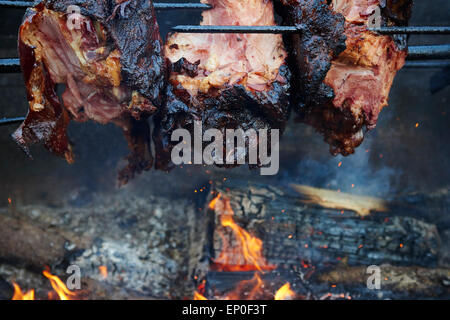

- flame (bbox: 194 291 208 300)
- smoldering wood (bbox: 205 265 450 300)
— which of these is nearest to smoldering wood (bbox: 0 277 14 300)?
flame (bbox: 194 291 208 300)

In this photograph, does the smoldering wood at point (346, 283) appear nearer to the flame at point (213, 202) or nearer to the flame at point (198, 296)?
the flame at point (198, 296)

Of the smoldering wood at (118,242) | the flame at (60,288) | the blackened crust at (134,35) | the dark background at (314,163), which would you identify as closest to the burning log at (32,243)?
the smoldering wood at (118,242)

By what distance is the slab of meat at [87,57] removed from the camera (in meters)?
1.83

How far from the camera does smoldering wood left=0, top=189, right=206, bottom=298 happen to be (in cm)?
320

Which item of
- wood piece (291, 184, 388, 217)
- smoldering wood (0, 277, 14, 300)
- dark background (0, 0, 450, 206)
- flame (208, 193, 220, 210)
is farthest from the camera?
dark background (0, 0, 450, 206)

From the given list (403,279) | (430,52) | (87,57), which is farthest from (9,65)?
(403,279)

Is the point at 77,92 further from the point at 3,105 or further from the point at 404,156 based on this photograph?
the point at 404,156

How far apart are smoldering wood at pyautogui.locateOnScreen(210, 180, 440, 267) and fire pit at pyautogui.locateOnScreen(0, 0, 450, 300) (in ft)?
0.04

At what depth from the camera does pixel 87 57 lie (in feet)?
6.20

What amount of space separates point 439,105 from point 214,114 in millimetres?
3199

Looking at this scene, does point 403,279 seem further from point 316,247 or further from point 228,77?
point 228,77

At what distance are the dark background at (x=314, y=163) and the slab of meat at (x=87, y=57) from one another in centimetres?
187

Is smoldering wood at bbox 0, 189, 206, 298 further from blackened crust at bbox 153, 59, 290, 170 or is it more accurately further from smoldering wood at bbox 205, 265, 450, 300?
blackened crust at bbox 153, 59, 290, 170

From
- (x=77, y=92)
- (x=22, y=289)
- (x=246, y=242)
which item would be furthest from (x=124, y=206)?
(x=77, y=92)
